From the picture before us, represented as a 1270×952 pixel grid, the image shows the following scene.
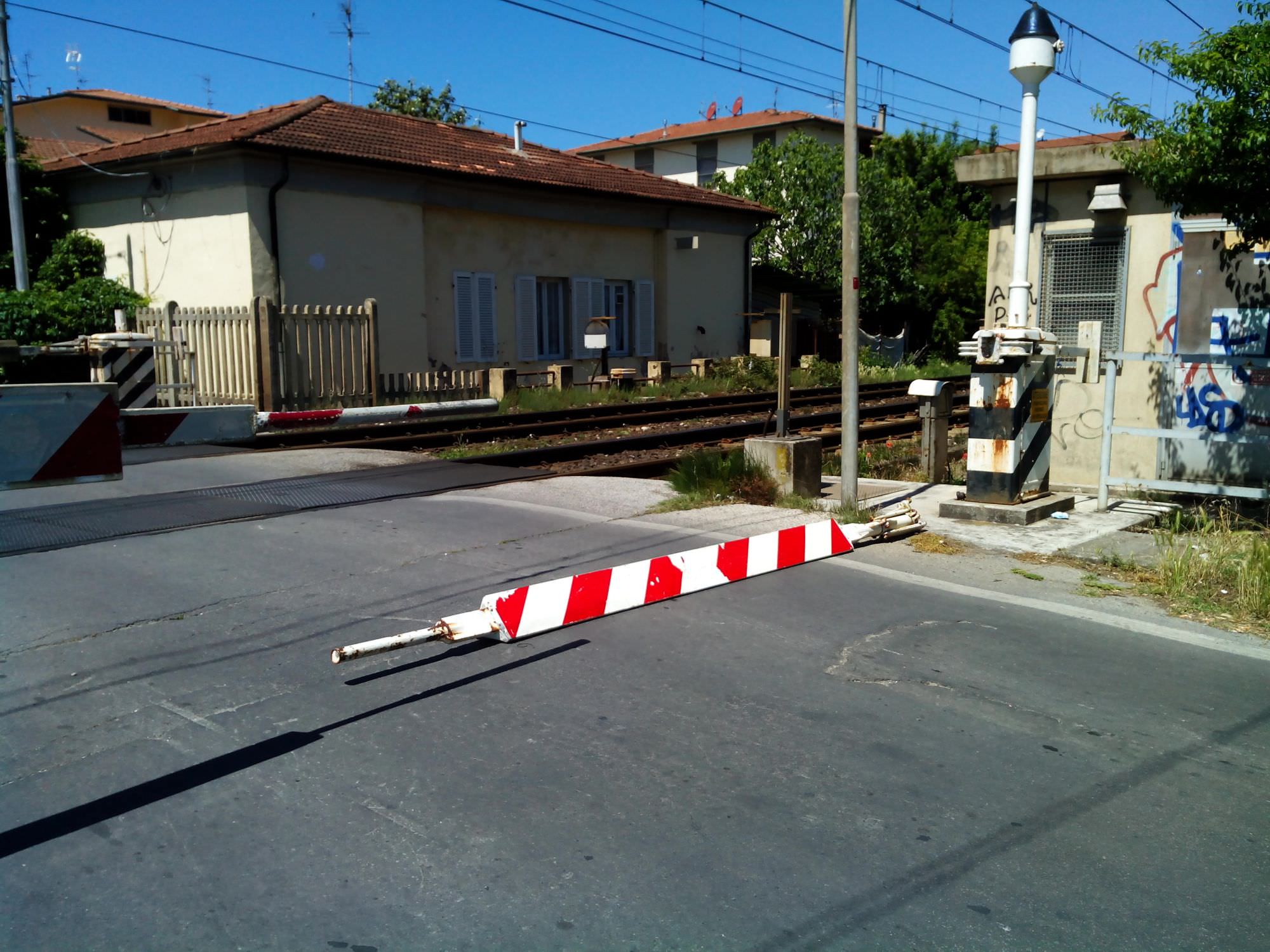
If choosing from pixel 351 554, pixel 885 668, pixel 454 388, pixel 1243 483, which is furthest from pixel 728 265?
pixel 885 668

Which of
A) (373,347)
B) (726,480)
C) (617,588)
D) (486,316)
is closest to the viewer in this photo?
(617,588)

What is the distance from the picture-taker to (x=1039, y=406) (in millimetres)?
9906

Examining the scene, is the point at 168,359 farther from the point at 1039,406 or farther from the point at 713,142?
the point at 713,142

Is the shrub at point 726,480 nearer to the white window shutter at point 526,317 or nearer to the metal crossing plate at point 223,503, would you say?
the metal crossing plate at point 223,503

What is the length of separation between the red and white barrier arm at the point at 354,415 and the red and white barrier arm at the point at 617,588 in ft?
3.56

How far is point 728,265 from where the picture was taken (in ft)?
108

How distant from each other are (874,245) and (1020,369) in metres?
30.1

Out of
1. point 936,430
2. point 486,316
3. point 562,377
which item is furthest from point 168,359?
point 936,430

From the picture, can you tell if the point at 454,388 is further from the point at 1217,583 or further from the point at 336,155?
the point at 1217,583

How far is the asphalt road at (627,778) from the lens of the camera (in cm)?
341

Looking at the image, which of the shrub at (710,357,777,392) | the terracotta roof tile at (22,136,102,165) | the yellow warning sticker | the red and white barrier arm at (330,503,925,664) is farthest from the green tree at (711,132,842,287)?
the red and white barrier arm at (330,503,925,664)

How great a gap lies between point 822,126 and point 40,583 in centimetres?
5303

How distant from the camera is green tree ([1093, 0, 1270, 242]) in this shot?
826 centimetres

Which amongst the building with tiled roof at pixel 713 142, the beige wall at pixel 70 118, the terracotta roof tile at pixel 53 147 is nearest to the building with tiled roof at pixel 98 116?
the beige wall at pixel 70 118
